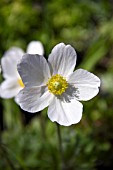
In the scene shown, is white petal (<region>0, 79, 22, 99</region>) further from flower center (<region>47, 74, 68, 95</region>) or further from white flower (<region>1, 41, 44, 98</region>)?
flower center (<region>47, 74, 68, 95</region>)

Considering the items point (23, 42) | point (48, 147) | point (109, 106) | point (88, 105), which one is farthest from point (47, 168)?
point (23, 42)

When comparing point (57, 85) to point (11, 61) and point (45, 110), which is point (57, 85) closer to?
point (11, 61)

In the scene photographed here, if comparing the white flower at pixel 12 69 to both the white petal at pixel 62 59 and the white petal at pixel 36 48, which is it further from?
the white petal at pixel 62 59

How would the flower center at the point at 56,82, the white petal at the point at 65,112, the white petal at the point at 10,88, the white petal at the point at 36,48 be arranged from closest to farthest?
the white petal at the point at 65,112, the flower center at the point at 56,82, the white petal at the point at 10,88, the white petal at the point at 36,48

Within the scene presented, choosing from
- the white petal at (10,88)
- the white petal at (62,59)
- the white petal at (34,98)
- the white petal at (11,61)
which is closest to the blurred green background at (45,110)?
the white petal at (10,88)

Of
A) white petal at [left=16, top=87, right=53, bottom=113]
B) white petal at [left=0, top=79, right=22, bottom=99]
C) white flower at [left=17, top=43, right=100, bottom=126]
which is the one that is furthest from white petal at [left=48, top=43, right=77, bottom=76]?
white petal at [left=0, top=79, right=22, bottom=99]

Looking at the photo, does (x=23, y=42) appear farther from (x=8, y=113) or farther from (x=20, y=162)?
(x=20, y=162)

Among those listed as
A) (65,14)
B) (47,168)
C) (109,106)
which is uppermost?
(65,14)
